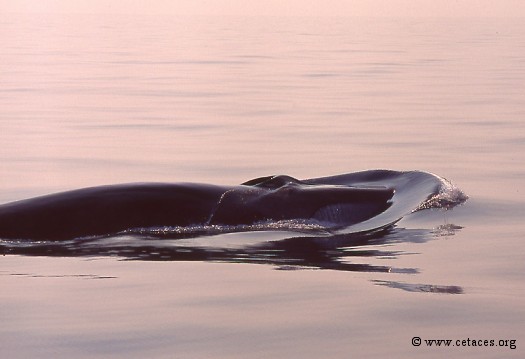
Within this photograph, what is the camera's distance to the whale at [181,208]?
30.5 feet

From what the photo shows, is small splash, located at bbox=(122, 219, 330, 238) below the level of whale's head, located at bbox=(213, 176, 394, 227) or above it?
below

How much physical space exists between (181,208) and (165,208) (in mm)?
109

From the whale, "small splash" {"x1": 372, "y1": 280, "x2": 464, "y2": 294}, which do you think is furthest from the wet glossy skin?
"small splash" {"x1": 372, "y1": 280, "x2": 464, "y2": 294}

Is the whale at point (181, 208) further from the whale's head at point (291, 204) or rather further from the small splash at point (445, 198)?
the small splash at point (445, 198)

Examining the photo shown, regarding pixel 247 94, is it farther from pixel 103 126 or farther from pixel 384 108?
pixel 103 126

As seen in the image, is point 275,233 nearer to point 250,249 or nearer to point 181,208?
point 250,249

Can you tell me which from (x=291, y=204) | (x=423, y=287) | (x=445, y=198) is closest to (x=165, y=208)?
(x=291, y=204)

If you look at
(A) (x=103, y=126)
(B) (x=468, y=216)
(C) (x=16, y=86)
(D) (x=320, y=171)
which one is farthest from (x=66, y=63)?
(B) (x=468, y=216)

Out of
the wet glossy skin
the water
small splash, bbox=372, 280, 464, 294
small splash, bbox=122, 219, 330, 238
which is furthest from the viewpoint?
small splash, bbox=122, 219, 330, 238

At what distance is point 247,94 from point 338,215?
17486 mm

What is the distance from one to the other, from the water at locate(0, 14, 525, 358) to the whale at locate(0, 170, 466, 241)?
0.25m

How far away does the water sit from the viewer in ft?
22.9

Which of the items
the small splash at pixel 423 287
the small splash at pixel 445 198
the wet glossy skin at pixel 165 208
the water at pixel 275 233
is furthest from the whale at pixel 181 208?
the small splash at pixel 423 287

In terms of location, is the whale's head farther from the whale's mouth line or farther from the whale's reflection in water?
the whale's reflection in water
